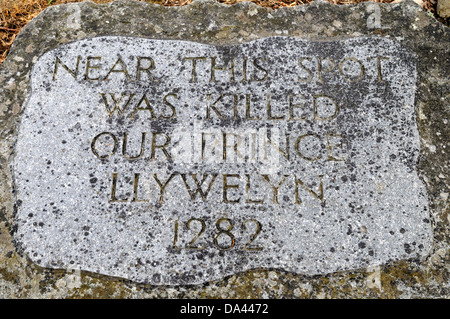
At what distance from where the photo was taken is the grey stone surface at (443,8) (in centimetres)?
302

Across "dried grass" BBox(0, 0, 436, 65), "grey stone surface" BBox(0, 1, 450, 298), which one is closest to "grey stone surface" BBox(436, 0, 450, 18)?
"dried grass" BBox(0, 0, 436, 65)

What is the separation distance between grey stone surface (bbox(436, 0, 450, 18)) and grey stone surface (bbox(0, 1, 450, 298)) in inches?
33.1

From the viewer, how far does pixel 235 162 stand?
207cm

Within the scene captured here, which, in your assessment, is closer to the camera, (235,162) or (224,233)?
(224,233)

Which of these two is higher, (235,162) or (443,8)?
(443,8)

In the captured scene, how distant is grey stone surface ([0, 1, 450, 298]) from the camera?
6.22ft

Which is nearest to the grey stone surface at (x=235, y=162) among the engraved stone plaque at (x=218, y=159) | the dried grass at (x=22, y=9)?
the engraved stone plaque at (x=218, y=159)

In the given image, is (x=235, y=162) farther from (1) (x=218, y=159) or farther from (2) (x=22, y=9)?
(2) (x=22, y=9)

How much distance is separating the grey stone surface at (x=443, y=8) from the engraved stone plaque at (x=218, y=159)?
1.11 metres

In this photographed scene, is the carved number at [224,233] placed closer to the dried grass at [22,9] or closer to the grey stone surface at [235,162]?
the grey stone surface at [235,162]

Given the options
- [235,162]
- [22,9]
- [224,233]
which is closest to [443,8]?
[235,162]

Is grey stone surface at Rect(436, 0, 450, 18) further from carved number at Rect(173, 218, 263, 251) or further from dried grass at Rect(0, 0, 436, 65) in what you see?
carved number at Rect(173, 218, 263, 251)

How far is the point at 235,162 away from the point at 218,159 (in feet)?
0.29
